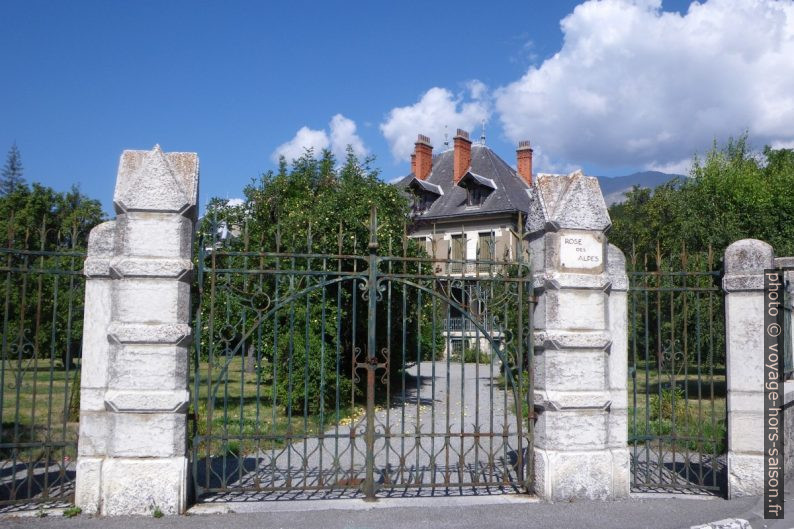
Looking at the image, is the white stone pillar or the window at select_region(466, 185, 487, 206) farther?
the window at select_region(466, 185, 487, 206)

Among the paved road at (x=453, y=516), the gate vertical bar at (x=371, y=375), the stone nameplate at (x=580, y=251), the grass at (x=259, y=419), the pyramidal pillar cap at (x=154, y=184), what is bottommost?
the grass at (x=259, y=419)

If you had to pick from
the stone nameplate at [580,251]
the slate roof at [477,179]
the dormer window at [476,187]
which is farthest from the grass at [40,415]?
the dormer window at [476,187]

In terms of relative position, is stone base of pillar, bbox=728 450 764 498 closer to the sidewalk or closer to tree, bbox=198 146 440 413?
the sidewalk

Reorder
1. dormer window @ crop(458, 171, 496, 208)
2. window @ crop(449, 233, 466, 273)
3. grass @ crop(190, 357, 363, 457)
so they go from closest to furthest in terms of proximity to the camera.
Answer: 1. window @ crop(449, 233, 466, 273)
2. grass @ crop(190, 357, 363, 457)
3. dormer window @ crop(458, 171, 496, 208)

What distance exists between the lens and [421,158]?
38.4m

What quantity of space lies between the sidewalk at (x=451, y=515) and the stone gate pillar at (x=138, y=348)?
0.33 metres

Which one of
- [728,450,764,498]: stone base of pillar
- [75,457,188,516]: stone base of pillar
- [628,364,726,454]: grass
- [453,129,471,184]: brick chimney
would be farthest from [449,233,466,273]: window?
[453,129,471,184]: brick chimney

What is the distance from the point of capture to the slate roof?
114 ft

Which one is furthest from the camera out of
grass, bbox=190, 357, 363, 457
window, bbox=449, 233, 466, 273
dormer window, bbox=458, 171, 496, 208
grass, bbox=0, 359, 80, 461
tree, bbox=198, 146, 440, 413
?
dormer window, bbox=458, 171, 496, 208

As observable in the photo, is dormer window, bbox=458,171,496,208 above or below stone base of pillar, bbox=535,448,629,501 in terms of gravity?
above

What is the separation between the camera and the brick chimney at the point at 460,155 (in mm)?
37406

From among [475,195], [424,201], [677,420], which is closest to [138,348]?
[677,420]

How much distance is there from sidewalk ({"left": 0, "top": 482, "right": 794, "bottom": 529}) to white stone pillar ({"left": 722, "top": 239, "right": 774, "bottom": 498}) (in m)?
0.28

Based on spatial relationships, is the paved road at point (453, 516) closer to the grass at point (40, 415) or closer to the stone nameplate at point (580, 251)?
the grass at point (40, 415)
